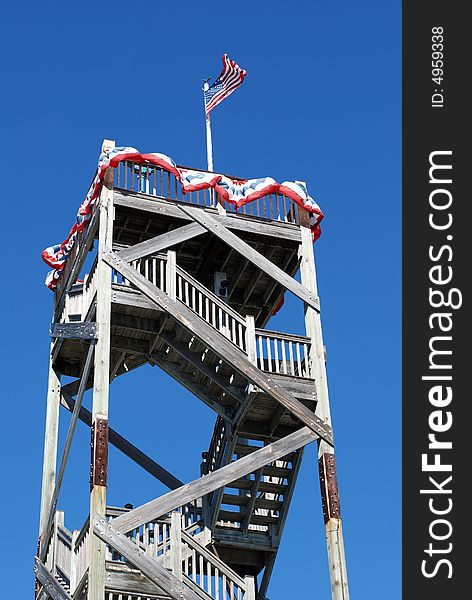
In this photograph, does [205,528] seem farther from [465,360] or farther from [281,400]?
[465,360]

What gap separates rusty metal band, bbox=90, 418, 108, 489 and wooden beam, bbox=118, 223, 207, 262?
3.41m

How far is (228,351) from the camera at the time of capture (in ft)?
64.6

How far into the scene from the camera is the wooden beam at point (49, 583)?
18.9 m

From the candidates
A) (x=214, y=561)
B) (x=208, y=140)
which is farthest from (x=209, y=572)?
(x=208, y=140)

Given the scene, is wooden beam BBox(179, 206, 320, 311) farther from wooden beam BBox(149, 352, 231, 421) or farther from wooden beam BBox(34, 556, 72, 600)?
wooden beam BBox(34, 556, 72, 600)

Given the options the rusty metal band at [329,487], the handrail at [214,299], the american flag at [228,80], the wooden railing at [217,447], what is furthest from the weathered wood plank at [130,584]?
the american flag at [228,80]

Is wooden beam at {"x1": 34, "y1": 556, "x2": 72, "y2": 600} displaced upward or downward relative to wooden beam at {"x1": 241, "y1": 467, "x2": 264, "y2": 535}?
downward

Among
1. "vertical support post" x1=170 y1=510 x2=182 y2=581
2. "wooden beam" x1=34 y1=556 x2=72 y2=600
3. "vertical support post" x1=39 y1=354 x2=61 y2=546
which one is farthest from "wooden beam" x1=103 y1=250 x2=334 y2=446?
"wooden beam" x1=34 y1=556 x2=72 y2=600

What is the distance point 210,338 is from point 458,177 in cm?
587

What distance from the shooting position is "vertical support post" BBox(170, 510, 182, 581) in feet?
58.2

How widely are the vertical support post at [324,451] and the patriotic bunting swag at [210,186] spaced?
0.37 metres

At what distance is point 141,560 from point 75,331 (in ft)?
16.4

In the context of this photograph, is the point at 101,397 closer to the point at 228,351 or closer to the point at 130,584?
the point at 228,351

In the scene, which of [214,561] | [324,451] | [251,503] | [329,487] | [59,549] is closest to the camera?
[214,561]
